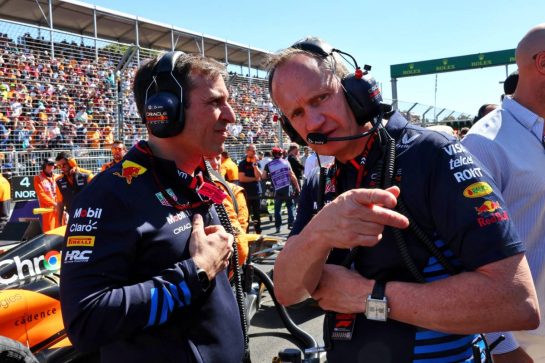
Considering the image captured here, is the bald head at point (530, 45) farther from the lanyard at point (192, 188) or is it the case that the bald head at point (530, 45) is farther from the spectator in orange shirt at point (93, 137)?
the spectator in orange shirt at point (93, 137)

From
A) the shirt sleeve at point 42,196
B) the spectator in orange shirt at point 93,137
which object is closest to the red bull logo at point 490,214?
the shirt sleeve at point 42,196

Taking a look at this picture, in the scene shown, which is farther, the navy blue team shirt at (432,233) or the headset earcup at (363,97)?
the headset earcup at (363,97)

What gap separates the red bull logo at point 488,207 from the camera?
1.14m

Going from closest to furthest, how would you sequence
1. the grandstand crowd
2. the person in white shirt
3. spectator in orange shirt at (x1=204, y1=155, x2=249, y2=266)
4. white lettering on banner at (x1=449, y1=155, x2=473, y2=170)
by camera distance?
1. white lettering on banner at (x1=449, y1=155, x2=473, y2=170)
2. the person in white shirt
3. spectator in orange shirt at (x1=204, y1=155, x2=249, y2=266)
4. the grandstand crowd

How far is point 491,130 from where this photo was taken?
202 cm

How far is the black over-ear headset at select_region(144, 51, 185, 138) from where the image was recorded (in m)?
1.83

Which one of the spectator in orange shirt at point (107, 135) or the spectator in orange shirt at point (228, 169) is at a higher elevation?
the spectator in orange shirt at point (107, 135)

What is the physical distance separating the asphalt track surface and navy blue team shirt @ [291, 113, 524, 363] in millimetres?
2737

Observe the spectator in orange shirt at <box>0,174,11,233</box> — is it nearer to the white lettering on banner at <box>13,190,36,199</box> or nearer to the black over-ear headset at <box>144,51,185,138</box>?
the white lettering on banner at <box>13,190,36,199</box>

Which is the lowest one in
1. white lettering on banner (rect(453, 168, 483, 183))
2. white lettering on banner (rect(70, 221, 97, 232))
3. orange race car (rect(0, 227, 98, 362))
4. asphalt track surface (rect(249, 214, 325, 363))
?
asphalt track surface (rect(249, 214, 325, 363))

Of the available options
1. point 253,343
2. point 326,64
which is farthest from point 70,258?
point 253,343

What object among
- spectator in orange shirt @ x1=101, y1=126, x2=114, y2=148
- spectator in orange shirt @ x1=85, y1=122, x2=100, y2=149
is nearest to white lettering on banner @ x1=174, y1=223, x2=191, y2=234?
spectator in orange shirt @ x1=85, y1=122, x2=100, y2=149

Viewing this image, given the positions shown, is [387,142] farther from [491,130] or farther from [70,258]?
[70,258]

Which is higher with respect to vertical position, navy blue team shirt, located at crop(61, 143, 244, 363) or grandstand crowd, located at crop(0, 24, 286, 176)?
grandstand crowd, located at crop(0, 24, 286, 176)
